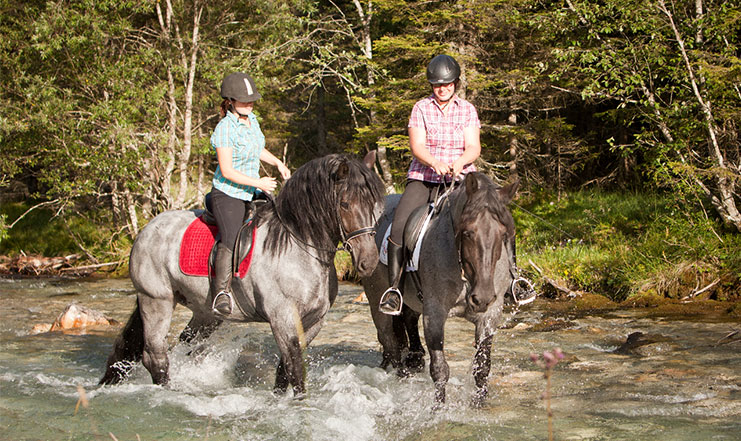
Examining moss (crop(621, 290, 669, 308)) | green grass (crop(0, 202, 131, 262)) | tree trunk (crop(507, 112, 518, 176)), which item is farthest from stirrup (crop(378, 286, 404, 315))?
tree trunk (crop(507, 112, 518, 176))

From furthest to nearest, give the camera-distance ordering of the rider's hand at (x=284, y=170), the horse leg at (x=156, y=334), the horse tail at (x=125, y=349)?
the horse tail at (x=125, y=349) → the horse leg at (x=156, y=334) → the rider's hand at (x=284, y=170)

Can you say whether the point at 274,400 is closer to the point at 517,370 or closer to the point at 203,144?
the point at 517,370

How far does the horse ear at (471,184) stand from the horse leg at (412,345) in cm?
229

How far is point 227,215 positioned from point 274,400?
1650mm

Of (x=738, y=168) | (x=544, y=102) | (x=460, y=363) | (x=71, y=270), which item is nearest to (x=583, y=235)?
(x=738, y=168)

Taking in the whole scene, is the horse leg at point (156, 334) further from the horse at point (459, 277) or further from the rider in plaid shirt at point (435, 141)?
the rider in plaid shirt at point (435, 141)

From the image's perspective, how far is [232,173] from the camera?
225 inches

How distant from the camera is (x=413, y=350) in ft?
23.3

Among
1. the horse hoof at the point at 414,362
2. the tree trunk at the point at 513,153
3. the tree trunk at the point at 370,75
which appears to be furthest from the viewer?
the tree trunk at the point at 370,75

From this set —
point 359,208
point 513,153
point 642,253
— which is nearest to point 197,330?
point 359,208

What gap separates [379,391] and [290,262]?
1.61 meters

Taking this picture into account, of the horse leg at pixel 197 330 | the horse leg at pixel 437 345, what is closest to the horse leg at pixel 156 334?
the horse leg at pixel 197 330

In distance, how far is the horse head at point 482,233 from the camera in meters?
4.81

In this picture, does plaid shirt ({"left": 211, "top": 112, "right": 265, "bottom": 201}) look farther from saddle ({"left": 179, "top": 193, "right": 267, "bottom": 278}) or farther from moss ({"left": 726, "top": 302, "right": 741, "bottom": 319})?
moss ({"left": 726, "top": 302, "right": 741, "bottom": 319})
